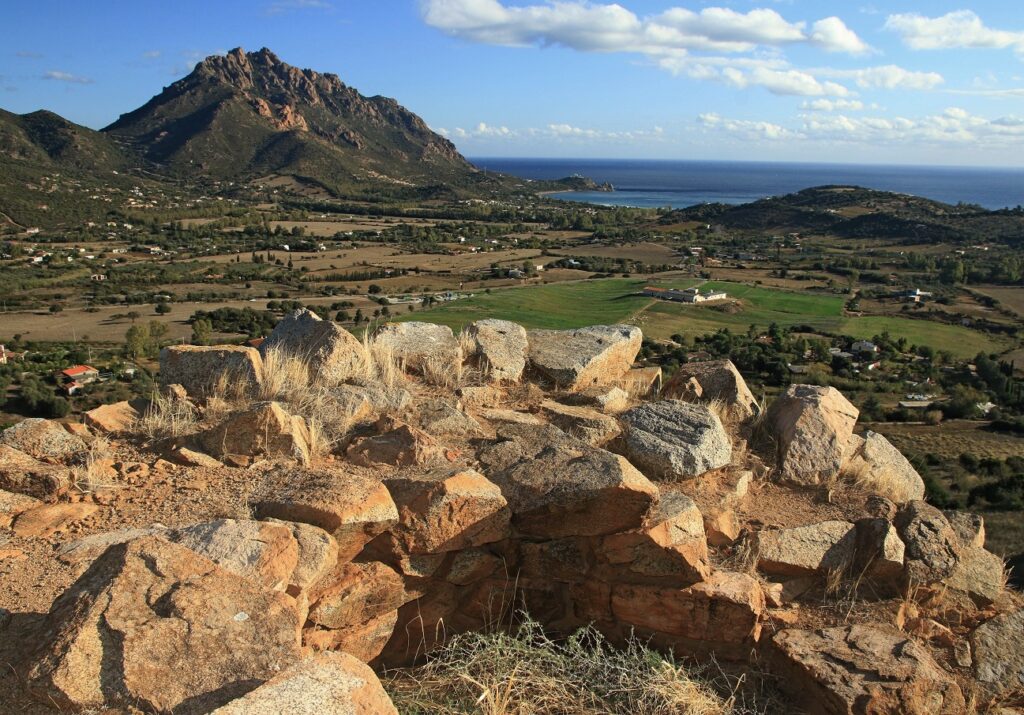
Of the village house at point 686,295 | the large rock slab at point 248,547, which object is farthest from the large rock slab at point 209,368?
the village house at point 686,295

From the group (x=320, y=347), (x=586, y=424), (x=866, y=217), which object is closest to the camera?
(x=586, y=424)

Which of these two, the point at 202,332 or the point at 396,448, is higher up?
the point at 396,448

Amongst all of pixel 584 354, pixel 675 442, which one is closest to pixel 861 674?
pixel 675 442

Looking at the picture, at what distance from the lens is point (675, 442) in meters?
5.67

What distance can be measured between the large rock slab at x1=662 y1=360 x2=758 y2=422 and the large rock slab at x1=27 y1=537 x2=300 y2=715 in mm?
5249

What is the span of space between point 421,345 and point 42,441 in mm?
3806

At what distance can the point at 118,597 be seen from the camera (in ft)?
9.75

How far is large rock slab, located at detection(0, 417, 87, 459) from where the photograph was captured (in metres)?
4.98

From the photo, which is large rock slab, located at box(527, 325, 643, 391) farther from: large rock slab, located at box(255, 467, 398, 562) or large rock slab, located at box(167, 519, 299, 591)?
large rock slab, located at box(167, 519, 299, 591)

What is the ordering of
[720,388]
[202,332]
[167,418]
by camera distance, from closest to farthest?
1. [167,418]
2. [720,388]
3. [202,332]

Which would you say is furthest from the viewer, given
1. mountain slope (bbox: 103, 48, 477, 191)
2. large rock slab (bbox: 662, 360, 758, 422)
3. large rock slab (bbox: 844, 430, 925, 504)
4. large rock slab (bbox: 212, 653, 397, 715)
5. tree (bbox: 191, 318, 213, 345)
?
mountain slope (bbox: 103, 48, 477, 191)

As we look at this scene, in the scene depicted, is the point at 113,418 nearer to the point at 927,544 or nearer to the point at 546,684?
the point at 546,684

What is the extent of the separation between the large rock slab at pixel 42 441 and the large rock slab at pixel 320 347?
2.10 meters

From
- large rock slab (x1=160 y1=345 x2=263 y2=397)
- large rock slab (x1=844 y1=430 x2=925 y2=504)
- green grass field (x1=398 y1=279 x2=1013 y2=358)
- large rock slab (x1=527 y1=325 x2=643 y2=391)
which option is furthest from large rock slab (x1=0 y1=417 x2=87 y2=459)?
green grass field (x1=398 y1=279 x2=1013 y2=358)
